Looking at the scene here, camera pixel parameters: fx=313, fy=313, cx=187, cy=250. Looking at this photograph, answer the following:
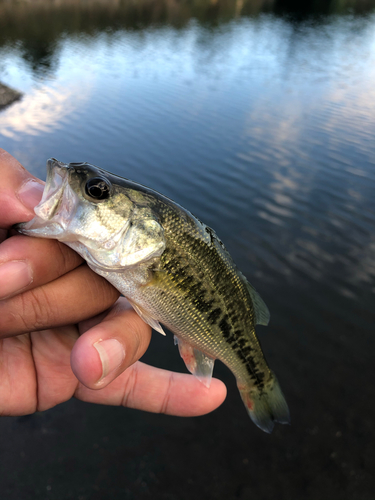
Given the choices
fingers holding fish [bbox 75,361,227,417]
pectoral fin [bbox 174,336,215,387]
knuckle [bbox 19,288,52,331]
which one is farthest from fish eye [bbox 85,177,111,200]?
fingers holding fish [bbox 75,361,227,417]

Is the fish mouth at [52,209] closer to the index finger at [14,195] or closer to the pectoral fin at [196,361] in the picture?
the index finger at [14,195]

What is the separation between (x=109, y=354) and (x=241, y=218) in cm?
851

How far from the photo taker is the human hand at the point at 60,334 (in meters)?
1.76

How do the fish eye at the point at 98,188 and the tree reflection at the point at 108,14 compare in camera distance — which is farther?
the tree reflection at the point at 108,14

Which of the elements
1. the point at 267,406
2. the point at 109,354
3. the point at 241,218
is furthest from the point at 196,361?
the point at 241,218

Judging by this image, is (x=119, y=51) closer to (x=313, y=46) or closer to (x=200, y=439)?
(x=313, y=46)

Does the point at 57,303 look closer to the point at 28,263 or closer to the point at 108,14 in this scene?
the point at 28,263

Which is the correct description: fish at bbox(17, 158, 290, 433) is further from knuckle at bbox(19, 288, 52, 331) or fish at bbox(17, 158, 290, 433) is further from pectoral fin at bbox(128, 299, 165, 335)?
knuckle at bbox(19, 288, 52, 331)

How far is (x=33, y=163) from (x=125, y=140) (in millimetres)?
4039

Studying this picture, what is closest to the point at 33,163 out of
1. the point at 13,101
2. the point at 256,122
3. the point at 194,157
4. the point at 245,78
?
the point at 194,157

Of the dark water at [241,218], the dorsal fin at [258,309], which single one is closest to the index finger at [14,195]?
the dorsal fin at [258,309]

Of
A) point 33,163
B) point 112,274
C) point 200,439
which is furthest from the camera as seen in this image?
point 33,163

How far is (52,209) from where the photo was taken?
1798 millimetres

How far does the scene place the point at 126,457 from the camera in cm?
449
